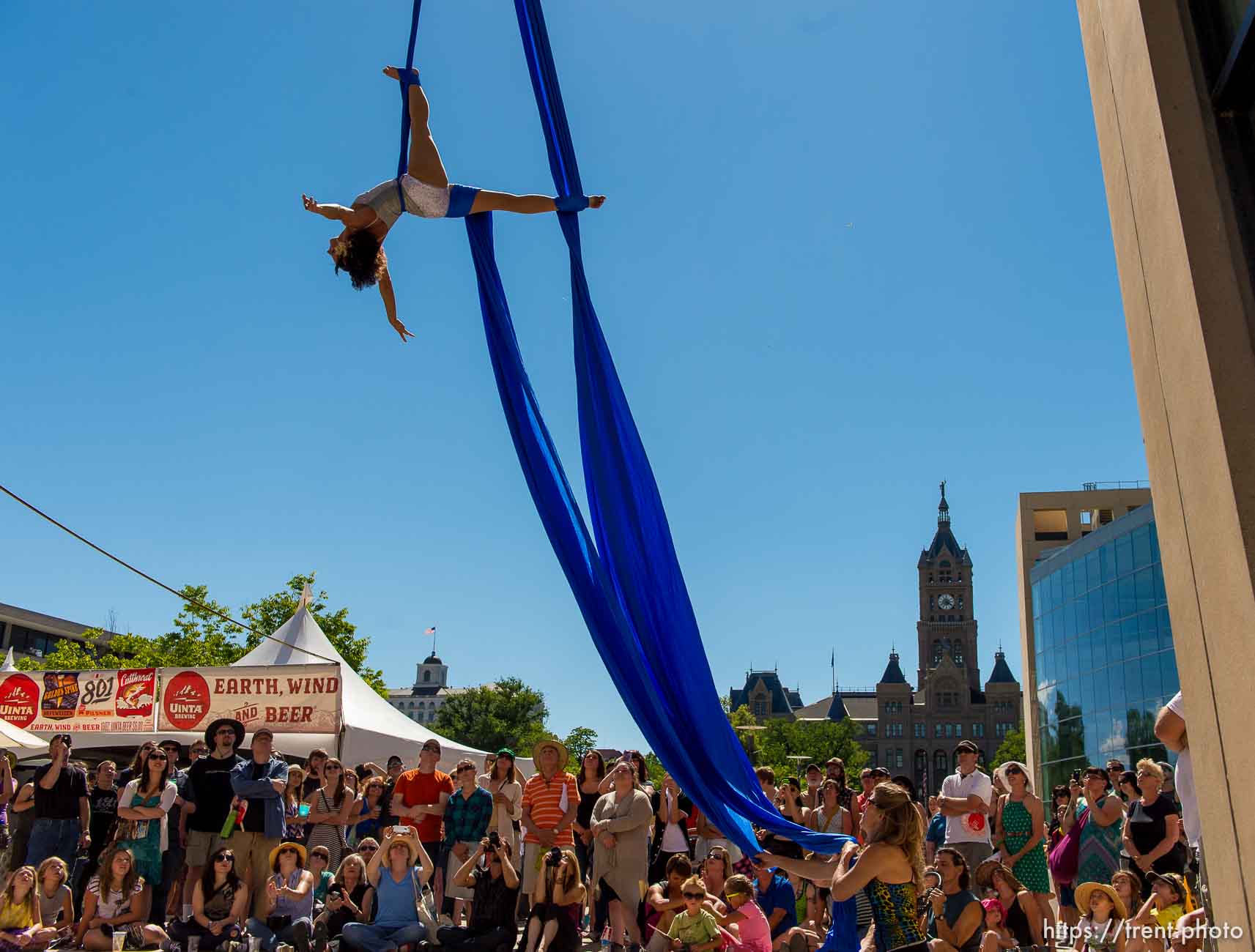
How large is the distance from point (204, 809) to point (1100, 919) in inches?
215

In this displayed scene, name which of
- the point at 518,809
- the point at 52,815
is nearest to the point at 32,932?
the point at 52,815

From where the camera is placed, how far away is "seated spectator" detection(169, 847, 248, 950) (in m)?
6.84

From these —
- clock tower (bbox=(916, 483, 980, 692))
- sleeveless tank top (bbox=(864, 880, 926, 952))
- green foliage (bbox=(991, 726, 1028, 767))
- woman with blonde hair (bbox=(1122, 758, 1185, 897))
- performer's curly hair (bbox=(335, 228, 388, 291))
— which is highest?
clock tower (bbox=(916, 483, 980, 692))

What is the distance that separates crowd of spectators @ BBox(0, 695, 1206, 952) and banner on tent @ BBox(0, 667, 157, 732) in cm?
286

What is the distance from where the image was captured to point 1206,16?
8.31 feet

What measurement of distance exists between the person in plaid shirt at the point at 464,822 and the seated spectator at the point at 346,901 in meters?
0.73

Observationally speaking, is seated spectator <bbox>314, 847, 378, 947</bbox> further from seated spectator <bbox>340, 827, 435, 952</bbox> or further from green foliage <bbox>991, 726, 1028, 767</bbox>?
green foliage <bbox>991, 726, 1028, 767</bbox>

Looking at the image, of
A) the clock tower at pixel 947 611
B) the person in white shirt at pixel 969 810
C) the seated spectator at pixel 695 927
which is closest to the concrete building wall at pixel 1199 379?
the seated spectator at pixel 695 927

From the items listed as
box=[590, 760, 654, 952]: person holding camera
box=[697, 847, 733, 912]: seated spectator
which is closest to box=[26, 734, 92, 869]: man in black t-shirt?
box=[590, 760, 654, 952]: person holding camera

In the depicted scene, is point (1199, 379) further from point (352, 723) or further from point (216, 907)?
point (352, 723)

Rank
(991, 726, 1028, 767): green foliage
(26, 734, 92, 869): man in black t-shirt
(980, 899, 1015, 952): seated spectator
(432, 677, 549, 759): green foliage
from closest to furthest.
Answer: (980, 899, 1015, 952): seated spectator → (26, 734, 92, 869): man in black t-shirt → (432, 677, 549, 759): green foliage → (991, 726, 1028, 767): green foliage

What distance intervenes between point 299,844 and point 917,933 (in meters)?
4.94

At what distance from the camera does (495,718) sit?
214 ft

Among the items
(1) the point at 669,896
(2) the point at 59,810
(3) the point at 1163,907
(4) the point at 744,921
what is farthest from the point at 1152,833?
(2) the point at 59,810
